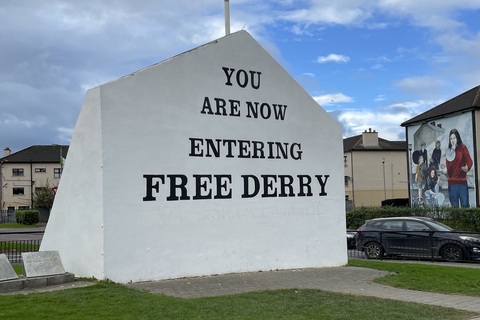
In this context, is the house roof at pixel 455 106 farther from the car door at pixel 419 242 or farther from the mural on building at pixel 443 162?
the car door at pixel 419 242

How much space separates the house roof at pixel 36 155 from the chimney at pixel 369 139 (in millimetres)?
40184

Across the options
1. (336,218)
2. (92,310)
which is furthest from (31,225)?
(92,310)

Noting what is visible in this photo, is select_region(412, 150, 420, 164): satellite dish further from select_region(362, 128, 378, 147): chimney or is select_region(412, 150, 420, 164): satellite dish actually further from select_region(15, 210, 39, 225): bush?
select_region(15, 210, 39, 225): bush

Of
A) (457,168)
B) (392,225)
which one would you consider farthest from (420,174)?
(392,225)

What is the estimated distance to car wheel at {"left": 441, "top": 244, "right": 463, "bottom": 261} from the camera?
1836 cm

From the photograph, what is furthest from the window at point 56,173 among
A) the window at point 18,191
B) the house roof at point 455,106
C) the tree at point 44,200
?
the house roof at point 455,106

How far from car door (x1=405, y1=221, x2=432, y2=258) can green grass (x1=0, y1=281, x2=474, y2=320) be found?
396 inches

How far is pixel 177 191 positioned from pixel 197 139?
54.2 inches

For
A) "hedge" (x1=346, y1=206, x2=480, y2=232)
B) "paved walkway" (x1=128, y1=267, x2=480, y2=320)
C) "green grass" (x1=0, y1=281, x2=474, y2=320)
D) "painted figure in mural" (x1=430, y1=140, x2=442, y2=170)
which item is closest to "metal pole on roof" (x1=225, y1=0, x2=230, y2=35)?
"paved walkway" (x1=128, y1=267, x2=480, y2=320)

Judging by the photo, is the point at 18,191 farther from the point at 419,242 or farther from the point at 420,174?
the point at 419,242

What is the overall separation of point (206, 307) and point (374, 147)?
61391 mm

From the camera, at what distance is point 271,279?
1249 cm

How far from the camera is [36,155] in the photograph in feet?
245

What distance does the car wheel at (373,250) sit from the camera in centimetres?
2016
